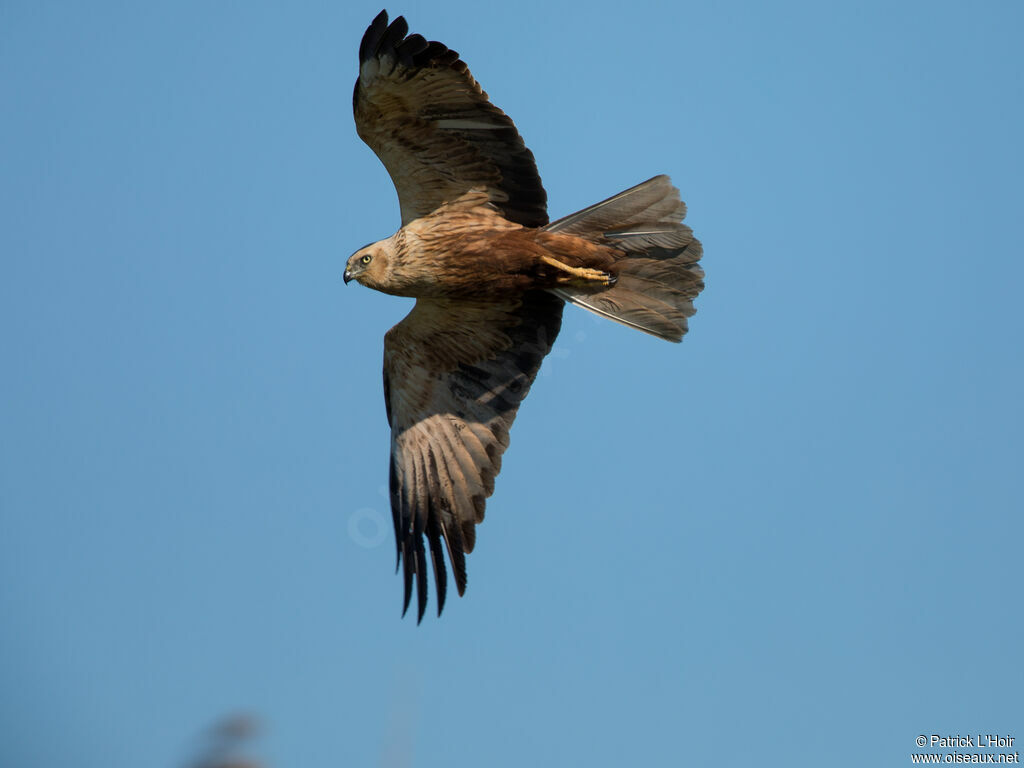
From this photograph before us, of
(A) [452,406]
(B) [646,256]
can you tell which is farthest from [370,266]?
(B) [646,256]

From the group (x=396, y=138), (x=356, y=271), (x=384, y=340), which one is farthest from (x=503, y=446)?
(x=396, y=138)

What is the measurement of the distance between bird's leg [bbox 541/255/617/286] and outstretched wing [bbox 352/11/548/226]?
0.34m

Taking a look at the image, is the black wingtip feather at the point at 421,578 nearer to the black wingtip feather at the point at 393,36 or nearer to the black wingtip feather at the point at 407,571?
the black wingtip feather at the point at 407,571

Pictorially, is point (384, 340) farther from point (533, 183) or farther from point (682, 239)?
point (682, 239)

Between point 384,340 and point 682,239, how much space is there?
2.31 m

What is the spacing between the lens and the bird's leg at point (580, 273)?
7627mm

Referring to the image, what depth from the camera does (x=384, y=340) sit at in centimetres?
849

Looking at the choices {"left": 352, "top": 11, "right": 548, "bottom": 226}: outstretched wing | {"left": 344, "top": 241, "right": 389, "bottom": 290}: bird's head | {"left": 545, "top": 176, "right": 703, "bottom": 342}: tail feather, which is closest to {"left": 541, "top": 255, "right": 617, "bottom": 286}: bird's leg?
{"left": 545, "top": 176, "right": 703, "bottom": 342}: tail feather

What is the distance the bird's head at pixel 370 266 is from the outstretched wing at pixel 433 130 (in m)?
0.40

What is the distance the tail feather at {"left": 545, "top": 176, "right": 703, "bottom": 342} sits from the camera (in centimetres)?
778

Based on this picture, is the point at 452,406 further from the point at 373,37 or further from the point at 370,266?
the point at 373,37

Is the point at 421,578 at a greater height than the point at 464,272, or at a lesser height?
lesser

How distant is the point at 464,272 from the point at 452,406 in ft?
4.25

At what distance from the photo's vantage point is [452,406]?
8.59 m
